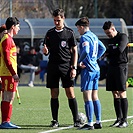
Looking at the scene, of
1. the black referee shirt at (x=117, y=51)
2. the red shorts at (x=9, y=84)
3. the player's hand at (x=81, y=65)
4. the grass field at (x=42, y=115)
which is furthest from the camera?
the black referee shirt at (x=117, y=51)

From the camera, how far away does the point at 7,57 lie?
12023mm

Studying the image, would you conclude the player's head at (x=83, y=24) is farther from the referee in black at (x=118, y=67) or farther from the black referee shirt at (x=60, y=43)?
the referee in black at (x=118, y=67)

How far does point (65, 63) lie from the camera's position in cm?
1260

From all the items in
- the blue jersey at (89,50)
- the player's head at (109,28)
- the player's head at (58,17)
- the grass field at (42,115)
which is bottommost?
the grass field at (42,115)

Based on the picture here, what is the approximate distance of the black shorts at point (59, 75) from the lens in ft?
41.1

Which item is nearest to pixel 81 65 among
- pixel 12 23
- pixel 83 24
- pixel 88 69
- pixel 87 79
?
pixel 88 69

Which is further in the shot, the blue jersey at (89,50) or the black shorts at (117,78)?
the black shorts at (117,78)

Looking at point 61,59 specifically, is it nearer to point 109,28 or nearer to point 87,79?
point 87,79

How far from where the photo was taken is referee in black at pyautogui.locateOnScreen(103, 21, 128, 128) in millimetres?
12656

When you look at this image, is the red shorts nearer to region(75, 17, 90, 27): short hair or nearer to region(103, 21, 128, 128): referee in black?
region(75, 17, 90, 27): short hair

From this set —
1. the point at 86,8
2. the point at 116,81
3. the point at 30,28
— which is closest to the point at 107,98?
the point at 116,81

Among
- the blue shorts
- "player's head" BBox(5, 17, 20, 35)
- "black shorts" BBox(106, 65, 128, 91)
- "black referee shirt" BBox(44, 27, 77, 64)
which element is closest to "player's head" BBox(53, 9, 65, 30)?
"black referee shirt" BBox(44, 27, 77, 64)

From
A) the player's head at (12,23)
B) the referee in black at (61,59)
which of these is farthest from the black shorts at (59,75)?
the player's head at (12,23)

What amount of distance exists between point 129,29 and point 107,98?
1329 cm
